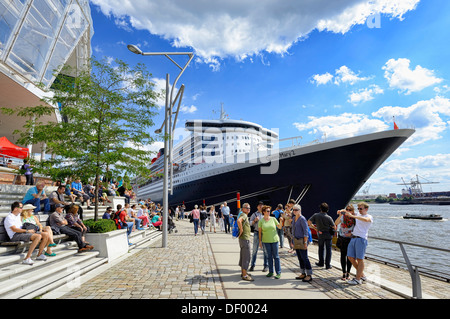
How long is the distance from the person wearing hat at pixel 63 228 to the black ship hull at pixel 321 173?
15605mm

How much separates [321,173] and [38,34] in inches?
936

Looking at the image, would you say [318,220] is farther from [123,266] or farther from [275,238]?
[123,266]

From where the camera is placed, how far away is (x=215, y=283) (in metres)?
5.11

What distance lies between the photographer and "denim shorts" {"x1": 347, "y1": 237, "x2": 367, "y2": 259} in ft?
16.7

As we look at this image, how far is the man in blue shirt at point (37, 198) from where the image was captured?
284 inches

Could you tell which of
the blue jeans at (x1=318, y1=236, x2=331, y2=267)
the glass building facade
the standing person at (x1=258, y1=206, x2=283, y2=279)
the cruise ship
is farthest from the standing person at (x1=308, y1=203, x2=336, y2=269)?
the glass building facade

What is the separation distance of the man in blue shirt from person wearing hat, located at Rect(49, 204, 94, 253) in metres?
1.28

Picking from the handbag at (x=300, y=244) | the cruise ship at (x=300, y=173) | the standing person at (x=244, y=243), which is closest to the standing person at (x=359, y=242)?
the handbag at (x=300, y=244)

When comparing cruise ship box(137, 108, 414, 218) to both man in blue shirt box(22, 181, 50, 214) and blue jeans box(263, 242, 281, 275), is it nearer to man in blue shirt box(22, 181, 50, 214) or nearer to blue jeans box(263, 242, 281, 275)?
man in blue shirt box(22, 181, 50, 214)

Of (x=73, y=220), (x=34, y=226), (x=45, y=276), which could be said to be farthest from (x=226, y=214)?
(x=45, y=276)

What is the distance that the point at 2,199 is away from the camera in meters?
8.92

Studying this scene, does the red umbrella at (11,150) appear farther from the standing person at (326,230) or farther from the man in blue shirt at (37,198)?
the standing person at (326,230)

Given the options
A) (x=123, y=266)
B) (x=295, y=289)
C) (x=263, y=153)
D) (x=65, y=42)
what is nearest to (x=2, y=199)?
(x=123, y=266)

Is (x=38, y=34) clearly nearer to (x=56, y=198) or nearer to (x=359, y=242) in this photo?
(x=56, y=198)
